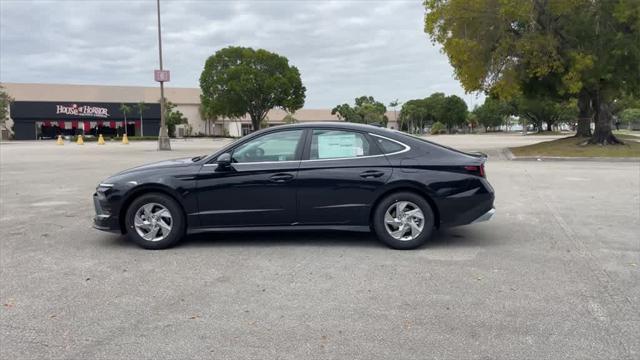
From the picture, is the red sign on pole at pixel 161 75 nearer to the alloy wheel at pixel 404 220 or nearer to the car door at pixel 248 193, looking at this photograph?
the car door at pixel 248 193

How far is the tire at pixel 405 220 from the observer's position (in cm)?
664

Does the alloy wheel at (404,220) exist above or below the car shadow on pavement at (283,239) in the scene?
above

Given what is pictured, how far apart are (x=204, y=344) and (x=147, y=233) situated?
10.2ft

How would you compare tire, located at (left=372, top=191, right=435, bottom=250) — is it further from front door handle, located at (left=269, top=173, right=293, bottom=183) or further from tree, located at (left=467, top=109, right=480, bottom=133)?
tree, located at (left=467, top=109, right=480, bottom=133)

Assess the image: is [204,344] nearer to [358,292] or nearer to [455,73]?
[358,292]

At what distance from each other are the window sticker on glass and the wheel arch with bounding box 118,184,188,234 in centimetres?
180

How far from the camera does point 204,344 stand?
4020mm

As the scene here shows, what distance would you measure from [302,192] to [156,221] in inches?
71.1

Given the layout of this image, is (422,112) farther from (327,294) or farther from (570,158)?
(327,294)

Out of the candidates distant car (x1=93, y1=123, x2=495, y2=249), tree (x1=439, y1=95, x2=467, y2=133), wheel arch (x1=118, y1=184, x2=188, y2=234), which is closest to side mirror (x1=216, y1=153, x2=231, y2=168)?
distant car (x1=93, y1=123, x2=495, y2=249)

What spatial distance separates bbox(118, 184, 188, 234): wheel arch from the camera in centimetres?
672

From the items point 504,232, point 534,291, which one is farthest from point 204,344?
point 504,232

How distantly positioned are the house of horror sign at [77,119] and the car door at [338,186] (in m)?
78.4

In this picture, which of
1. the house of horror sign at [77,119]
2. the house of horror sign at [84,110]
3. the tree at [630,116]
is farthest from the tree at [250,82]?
the tree at [630,116]
